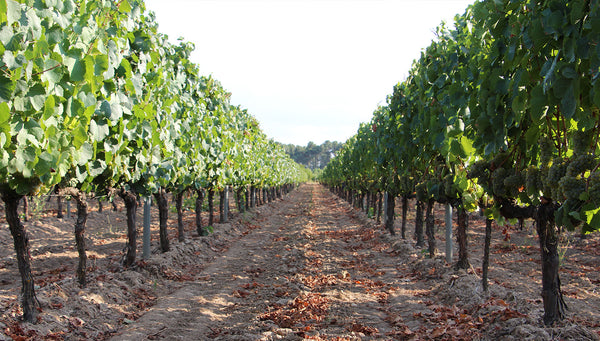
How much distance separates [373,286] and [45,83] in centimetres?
606

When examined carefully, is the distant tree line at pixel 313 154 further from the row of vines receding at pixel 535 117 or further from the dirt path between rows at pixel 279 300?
the row of vines receding at pixel 535 117

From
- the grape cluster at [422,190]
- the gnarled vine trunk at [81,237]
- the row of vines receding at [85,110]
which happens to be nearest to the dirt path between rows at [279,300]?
the gnarled vine trunk at [81,237]

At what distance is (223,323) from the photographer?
546 centimetres

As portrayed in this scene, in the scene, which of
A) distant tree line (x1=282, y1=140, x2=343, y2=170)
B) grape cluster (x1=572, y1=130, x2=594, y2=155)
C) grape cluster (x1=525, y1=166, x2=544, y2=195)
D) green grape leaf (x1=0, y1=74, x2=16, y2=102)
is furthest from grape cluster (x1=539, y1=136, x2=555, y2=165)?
distant tree line (x1=282, y1=140, x2=343, y2=170)

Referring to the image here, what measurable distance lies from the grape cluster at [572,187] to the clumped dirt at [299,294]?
2.05m

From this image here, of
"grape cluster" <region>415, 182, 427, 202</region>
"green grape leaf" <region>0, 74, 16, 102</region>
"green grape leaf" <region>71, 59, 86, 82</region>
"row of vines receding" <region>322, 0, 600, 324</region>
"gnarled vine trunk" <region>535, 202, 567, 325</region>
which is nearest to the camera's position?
"row of vines receding" <region>322, 0, 600, 324</region>

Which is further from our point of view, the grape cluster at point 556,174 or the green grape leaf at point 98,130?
the green grape leaf at point 98,130

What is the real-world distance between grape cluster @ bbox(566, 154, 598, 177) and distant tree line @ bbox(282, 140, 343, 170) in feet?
501

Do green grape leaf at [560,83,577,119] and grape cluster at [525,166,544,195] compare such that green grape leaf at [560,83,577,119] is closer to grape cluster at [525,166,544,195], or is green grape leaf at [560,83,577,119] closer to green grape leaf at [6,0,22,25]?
grape cluster at [525,166,544,195]

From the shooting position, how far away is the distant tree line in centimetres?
15775

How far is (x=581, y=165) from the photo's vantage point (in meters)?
2.77

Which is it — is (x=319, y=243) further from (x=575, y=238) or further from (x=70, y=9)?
(x=70, y=9)

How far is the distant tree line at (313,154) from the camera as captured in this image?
518 ft

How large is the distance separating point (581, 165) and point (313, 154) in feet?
509
